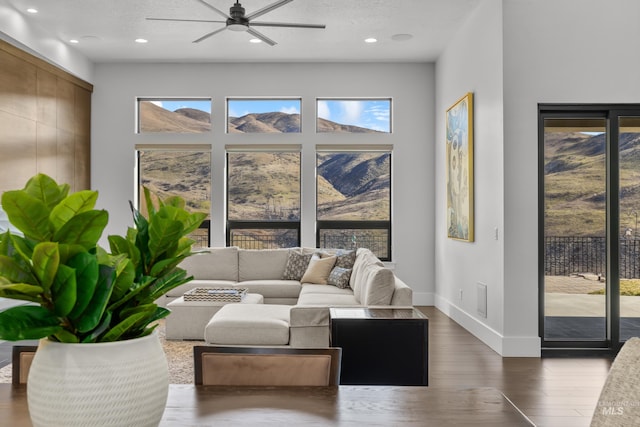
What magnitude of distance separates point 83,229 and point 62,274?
0.29ft

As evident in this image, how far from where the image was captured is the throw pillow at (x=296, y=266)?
6312 mm

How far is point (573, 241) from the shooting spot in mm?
4660

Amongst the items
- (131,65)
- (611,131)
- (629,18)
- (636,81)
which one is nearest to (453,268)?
(611,131)

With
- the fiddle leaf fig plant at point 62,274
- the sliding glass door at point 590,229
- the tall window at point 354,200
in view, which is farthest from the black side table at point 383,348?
the tall window at point 354,200

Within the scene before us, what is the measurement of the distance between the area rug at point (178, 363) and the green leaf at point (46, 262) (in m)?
2.94

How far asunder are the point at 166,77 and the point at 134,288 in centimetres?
682

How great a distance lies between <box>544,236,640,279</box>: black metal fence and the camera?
15.2ft

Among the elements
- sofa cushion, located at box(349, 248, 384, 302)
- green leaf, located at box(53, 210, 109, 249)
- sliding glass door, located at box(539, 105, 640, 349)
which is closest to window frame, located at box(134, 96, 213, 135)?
sofa cushion, located at box(349, 248, 384, 302)

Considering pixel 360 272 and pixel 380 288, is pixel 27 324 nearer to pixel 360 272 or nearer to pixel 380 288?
pixel 380 288

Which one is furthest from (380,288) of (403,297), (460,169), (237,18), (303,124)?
(303,124)

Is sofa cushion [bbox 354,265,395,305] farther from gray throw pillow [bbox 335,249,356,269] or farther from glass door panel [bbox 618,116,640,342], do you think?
glass door panel [bbox 618,116,640,342]

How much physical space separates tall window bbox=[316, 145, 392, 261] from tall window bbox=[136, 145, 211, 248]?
1.62m

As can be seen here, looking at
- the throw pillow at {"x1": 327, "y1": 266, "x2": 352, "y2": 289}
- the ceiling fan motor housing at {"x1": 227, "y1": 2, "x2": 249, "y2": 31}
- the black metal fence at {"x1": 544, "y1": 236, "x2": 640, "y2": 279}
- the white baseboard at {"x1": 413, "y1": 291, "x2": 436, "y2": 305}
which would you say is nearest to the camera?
the ceiling fan motor housing at {"x1": 227, "y1": 2, "x2": 249, "y2": 31}

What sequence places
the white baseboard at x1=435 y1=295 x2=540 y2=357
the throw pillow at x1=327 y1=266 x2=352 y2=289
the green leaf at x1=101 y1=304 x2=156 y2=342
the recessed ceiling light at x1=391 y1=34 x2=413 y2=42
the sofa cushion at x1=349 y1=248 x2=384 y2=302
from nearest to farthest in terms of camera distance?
1. the green leaf at x1=101 y1=304 x2=156 y2=342
2. the white baseboard at x1=435 y1=295 x2=540 y2=357
3. the sofa cushion at x1=349 y1=248 x2=384 y2=302
4. the throw pillow at x1=327 y1=266 x2=352 y2=289
5. the recessed ceiling light at x1=391 y1=34 x2=413 y2=42
